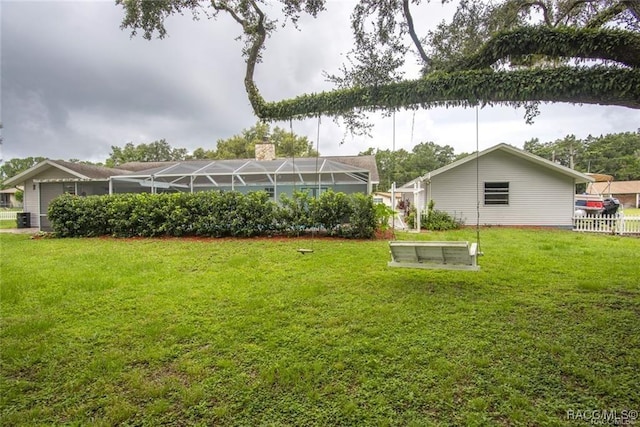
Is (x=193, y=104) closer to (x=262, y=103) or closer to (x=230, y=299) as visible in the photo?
(x=262, y=103)

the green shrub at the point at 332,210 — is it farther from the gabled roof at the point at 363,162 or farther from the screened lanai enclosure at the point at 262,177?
the gabled roof at the point at 363,162

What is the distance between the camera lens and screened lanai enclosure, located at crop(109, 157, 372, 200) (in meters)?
13.2

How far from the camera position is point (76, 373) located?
2.65 meters

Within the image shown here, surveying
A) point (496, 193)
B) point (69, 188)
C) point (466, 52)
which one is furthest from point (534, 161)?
point (69, 188)

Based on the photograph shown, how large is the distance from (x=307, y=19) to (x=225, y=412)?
7.54 metres

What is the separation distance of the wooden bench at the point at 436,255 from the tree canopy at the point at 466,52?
195 cm

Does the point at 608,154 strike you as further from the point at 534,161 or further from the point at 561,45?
the point at 561,45

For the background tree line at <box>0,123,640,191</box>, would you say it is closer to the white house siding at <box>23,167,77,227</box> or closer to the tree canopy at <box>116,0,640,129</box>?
the white house siding at <box>23,167,77,227</box>

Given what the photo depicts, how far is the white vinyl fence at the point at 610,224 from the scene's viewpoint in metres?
11.4

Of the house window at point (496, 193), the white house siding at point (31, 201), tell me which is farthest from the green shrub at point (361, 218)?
the white house siding at point (31, 201)

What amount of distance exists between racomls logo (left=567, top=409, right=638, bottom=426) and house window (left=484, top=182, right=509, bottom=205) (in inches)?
533

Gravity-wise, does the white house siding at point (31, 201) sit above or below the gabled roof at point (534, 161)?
below

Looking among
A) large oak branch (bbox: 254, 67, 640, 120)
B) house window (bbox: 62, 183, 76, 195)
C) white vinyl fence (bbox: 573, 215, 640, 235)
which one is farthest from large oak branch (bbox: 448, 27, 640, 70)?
house window (bbox: 62, 183, 76, 195)

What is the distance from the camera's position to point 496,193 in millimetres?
14008
